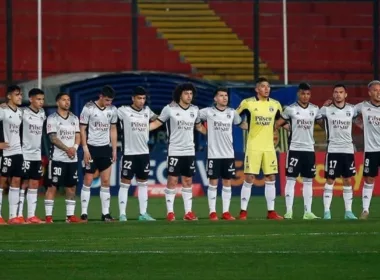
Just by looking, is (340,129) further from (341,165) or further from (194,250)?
(194,250)

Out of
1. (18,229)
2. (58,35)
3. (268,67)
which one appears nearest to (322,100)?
(268,67)

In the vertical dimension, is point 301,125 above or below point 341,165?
above

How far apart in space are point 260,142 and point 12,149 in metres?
4.22

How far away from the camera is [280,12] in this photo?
143ft

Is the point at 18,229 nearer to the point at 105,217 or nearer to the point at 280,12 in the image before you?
the point at 105,217

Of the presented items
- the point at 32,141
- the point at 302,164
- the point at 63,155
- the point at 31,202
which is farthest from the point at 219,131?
the point at 31,202

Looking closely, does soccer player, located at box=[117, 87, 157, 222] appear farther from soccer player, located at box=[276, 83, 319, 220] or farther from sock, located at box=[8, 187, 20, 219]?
soccer player, located at box=[276, 83, 319, 220]

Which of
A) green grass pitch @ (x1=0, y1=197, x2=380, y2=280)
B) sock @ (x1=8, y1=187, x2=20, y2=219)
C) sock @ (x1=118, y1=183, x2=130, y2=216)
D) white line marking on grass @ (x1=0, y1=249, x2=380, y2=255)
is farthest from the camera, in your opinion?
sock @ (x1=118, y1=183, x2=130, y2=216)

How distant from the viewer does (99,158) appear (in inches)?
923

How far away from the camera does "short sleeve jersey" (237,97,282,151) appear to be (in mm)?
23438

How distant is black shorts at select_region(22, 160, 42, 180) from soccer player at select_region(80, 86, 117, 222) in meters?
0.80

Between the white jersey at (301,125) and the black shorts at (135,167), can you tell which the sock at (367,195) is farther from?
the black shorts at (135,167)

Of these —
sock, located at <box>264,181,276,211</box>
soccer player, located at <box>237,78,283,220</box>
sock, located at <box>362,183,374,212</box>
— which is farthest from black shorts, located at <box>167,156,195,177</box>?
sock, located at <box>362,183,374,212</box>

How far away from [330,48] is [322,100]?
15.3ft
